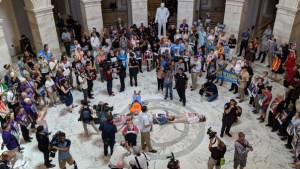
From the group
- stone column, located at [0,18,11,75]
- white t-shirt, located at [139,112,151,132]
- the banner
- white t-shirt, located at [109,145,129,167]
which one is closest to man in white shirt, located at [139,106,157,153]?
white t-shirt, located at [139,112,151,132]

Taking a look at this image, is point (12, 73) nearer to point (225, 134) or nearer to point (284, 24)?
point (225, 134)

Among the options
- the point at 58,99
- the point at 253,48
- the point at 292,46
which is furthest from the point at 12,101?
the point at 292,46


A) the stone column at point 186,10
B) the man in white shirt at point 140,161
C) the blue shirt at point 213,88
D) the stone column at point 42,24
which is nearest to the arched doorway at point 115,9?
the stone column at point 186,10

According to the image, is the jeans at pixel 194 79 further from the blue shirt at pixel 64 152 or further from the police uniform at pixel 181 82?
the blue shirt at pixel 64 152

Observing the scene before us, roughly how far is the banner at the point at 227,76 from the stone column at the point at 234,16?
438 cm

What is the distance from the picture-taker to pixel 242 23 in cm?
1585

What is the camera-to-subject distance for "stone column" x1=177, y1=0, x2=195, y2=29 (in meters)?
16.7

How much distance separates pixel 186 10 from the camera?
1695cm

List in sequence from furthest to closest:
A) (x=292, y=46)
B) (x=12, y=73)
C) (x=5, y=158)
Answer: (x=292, y=46)
(x=12, y=73)
(x=5, y=158)

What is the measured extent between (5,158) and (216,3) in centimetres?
1868

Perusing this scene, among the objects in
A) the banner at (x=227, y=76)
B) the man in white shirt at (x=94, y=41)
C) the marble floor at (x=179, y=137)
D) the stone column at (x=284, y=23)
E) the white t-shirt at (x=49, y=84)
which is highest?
the stone column at (x=284, y=23)

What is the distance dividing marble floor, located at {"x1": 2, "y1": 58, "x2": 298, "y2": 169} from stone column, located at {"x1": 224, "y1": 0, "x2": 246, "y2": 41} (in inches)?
175

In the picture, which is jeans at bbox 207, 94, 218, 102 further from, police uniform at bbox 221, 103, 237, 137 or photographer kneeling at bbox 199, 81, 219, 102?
police uniform at bbox 221, 103, 237, 137

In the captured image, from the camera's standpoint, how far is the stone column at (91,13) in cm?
1559
